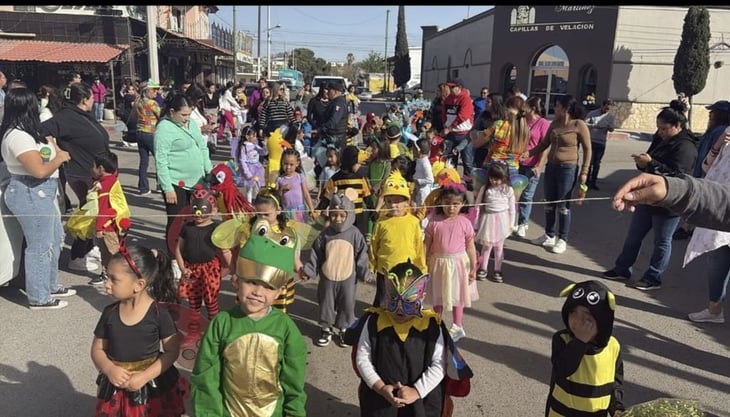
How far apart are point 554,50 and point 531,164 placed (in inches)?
924

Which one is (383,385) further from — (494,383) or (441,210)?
(441,210)

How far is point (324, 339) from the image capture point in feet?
14.6

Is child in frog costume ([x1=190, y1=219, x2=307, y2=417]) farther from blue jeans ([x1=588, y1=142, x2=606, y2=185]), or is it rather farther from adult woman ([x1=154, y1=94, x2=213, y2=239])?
blue jeans ([x1=588, y1=142, x2=606, y2=185])

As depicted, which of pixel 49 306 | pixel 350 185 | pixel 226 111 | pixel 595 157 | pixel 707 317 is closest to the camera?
pixel 49 306

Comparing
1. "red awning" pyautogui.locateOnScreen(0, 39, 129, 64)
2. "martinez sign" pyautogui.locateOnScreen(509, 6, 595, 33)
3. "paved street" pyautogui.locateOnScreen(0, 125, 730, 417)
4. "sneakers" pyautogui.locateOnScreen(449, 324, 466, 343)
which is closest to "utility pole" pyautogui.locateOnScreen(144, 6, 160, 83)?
"red awning" pyautogui.locateOnScreen(0, 39, 129, 64)

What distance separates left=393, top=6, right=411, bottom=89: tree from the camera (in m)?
56.0

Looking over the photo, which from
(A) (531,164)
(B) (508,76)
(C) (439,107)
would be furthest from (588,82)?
(A) (531,164)

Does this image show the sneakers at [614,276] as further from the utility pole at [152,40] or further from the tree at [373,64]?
the tree at [373,64]

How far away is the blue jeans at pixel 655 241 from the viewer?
5602mm

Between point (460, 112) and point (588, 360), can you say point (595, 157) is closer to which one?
point (460, 112)

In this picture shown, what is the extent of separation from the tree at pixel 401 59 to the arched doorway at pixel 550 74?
86.3 ft

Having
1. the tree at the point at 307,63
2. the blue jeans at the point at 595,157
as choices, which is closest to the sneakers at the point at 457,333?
the blue jeans at the point at 595,157

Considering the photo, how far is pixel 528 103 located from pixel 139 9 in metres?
24.5

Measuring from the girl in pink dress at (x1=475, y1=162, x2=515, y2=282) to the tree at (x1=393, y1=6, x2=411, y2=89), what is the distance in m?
49.6
